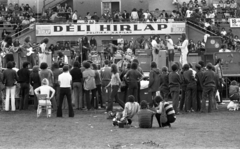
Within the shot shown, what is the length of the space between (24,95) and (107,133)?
7.24 metres

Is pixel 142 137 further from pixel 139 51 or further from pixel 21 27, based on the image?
pixel 21 27

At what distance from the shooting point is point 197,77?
Answer: 78.5ft

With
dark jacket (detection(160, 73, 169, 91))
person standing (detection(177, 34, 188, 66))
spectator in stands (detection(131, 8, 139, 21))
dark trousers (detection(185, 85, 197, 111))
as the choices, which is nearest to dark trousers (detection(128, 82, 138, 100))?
dark jacket (detection(160, 73, 169, 91))

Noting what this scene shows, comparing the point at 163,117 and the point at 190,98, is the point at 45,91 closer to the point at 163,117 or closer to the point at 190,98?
the point at 163,117

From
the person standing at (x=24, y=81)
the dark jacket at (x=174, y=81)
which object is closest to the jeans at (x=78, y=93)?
the person standing at (x=24, y=81)

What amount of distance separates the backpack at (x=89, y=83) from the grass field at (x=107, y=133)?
4.11 feet

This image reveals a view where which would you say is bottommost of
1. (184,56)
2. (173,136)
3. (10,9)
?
(173,136)

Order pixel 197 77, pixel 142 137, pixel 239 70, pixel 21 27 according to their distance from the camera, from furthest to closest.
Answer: pixel 21 27
pixel 239 70
pixel 197 77
pixel 142 137

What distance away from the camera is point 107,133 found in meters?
18.2

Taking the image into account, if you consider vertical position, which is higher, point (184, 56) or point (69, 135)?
point (184, 56)

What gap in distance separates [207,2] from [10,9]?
48.2ft

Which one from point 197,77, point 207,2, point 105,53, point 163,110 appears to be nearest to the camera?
point 163,110

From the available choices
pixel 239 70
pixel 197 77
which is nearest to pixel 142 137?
pixel 197 77

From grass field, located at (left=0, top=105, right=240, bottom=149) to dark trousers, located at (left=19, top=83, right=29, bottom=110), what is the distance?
4.91 feet
